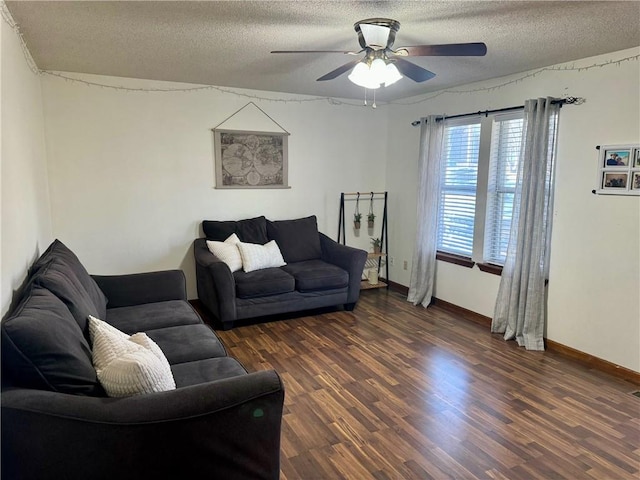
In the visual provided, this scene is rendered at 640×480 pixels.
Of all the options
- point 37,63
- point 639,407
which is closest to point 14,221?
point 37,63

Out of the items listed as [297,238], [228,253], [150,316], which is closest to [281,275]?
[228,253]

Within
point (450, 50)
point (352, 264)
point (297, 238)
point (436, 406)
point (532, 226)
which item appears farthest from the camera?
point (297, 238)

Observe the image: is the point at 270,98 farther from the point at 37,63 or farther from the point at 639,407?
the point at 639,407

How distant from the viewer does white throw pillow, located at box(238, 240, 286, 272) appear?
13.8 feet

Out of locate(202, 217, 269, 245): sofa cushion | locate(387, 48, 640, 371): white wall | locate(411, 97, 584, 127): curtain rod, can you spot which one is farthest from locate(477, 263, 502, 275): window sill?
locate(202, 217, 269, 245): sofa cushion

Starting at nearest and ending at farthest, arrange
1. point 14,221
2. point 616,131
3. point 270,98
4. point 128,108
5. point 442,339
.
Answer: point 14,221 < point 616,131 < point 442,339 < point 128,108 < point 270,98

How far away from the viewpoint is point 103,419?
1.51 metres

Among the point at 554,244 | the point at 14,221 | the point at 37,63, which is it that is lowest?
the point at 554,244

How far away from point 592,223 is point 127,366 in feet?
10.9

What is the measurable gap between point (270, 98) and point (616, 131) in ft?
10.6

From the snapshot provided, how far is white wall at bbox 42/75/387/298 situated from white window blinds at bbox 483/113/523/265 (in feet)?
6.18

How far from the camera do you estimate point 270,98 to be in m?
4.80

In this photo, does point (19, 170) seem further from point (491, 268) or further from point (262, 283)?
point (491, 268)

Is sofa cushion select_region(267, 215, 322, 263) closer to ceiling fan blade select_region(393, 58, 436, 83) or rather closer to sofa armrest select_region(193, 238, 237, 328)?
sofa armrest select_region(193, 238, 237, 328)
